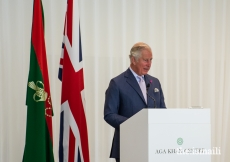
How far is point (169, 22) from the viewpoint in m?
5.09

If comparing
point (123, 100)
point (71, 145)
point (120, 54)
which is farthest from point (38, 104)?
point (120, 54)

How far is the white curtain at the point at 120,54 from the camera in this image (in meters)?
4.57

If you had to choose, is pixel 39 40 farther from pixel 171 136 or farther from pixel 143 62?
pixel 171 136

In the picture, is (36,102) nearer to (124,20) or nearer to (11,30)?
(11,30)

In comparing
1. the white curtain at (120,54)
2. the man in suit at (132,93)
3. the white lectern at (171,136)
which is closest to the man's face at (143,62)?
the man in suit at (132,93)

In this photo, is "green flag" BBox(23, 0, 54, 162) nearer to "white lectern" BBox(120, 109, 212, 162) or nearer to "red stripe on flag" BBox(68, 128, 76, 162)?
"red stripe on flag" BBox(68, 128, 76, 162)

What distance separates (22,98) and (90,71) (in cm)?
79

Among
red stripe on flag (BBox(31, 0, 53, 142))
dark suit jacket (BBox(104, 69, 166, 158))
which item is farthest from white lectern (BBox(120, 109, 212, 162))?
red stripe on flag (BBox(31, 0, 53, 142))

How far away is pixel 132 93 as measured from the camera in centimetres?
361

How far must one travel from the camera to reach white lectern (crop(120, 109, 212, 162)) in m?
2.78

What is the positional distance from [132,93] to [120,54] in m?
1.35

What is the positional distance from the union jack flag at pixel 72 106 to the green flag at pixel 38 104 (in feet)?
0.43

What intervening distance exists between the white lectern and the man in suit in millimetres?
624

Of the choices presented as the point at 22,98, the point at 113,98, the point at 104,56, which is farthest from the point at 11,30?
the point at 113,98
